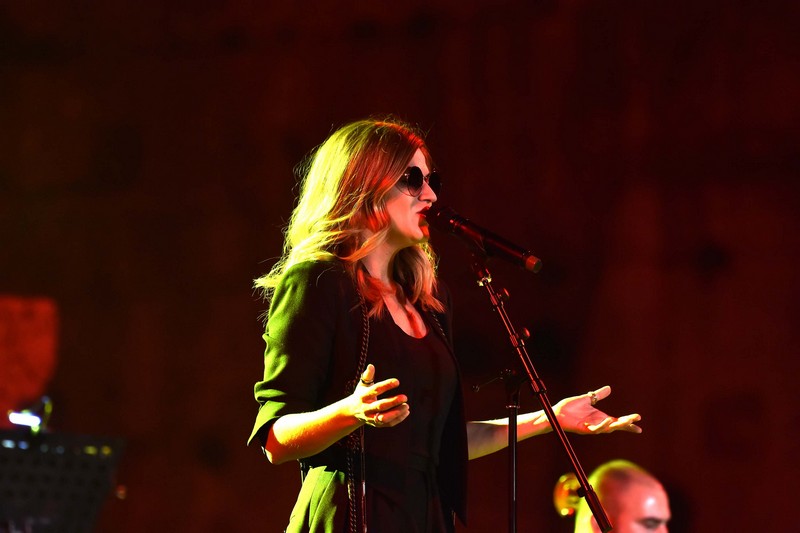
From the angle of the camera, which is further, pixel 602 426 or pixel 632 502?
pixel 632 502

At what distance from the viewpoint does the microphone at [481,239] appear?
2125 mm

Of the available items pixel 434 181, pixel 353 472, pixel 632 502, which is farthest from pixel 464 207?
pixel 353 472

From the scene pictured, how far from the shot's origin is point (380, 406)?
173 cm

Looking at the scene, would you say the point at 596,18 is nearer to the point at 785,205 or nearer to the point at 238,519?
the point at 785,205

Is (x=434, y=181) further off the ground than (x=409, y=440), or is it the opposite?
(x=434, y=181)

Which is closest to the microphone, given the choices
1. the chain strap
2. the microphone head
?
the microphone head

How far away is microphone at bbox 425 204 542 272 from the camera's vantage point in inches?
83.7

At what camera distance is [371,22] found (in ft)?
13.6

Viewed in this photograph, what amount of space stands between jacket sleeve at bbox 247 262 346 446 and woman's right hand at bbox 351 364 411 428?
0.97 feet

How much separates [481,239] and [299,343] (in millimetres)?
480

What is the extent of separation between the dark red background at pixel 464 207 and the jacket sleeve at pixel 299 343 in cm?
185


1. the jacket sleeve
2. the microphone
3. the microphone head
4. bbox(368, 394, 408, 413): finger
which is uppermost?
the microphone head

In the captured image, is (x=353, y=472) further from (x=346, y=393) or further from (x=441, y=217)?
(x=441, y=217)

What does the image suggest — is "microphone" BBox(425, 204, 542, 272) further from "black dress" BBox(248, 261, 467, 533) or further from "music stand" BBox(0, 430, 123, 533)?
"music stand" BBox(0, 430, 123, 533)
